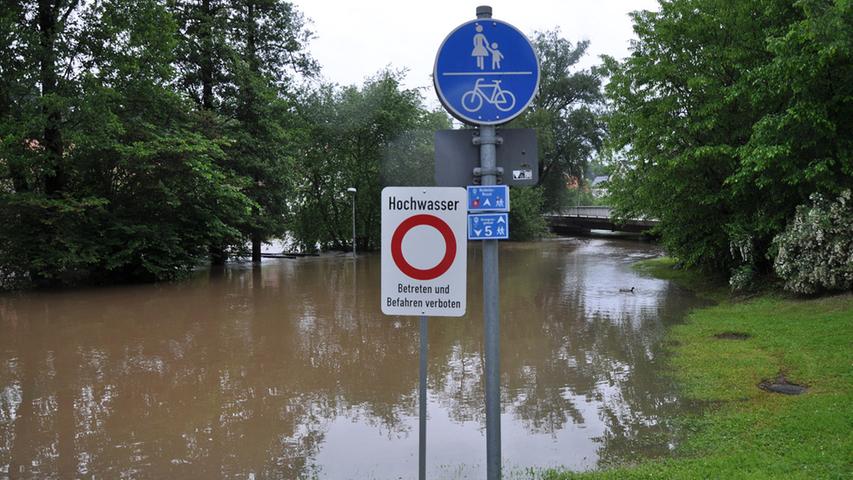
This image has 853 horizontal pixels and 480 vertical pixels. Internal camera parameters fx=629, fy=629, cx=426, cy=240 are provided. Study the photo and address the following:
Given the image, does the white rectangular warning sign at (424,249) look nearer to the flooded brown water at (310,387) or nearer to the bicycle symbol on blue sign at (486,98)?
the bicycle symbol on blue sign at (486,98)

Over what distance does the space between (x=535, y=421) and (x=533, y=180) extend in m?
4.07

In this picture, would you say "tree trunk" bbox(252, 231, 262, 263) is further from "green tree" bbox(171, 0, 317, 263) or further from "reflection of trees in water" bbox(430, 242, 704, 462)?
"reflection of trees in water" bbox(430, 242, 704, 462)

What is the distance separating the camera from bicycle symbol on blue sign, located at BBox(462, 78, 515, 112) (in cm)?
350

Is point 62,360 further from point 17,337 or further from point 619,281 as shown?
point 619,281

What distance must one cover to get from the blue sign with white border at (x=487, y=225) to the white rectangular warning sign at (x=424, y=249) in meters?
0.12

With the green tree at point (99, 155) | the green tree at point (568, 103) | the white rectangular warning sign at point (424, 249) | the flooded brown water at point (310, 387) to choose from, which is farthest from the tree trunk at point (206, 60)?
the green tree at point (568, 103)

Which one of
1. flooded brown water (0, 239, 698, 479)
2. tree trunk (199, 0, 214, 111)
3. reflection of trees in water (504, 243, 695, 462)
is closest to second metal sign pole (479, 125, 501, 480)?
flooded brown water (0, 239, 698, 479)

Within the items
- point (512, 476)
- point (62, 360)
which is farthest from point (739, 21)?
point (62, 360)

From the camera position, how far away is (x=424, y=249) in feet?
11.0

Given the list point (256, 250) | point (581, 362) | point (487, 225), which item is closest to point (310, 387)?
point (581, 362)

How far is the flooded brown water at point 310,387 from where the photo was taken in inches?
230

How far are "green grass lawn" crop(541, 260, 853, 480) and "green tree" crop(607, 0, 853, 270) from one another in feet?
8.66

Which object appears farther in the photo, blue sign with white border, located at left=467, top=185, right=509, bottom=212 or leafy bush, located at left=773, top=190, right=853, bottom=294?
leafy bush, located at left=773, top=190, right=853, bottom=294

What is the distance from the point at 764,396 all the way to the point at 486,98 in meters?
5.40
